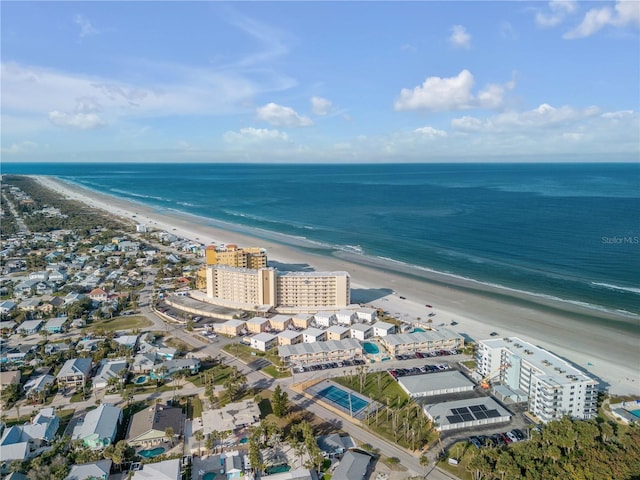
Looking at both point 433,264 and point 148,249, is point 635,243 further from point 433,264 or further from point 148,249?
point 148,249

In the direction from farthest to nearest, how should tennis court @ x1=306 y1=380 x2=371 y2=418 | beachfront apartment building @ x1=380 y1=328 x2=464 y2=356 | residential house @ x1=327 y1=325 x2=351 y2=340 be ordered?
residential house @ x1=327 y1=325 x2=351 y2=340 → beachfront apartment building @ x1=380 y1=328 x2=464 y2=356 → tennis court @ x1=306 y1=380 x2=371 y2=418

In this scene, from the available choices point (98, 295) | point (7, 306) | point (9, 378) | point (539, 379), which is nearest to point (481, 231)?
point (539, 379)

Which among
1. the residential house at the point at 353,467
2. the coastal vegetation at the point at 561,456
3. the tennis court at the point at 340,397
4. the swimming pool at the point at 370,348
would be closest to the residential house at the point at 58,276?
the swimming pool at the point at 370,348

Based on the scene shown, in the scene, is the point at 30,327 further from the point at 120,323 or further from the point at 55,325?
the point at 120,323

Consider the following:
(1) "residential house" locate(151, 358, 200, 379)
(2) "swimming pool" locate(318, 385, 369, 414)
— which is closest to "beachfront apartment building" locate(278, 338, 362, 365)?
(2) "swimming pool" locate(318, 385, 369, 414)

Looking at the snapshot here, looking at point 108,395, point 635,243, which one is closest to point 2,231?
point 108,395

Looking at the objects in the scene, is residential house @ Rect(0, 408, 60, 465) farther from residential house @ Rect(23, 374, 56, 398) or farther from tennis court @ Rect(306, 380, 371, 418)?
tennis court @ Rect(306, 380, 371, 418)

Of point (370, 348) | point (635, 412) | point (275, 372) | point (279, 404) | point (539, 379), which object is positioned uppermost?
point (539, 379)
